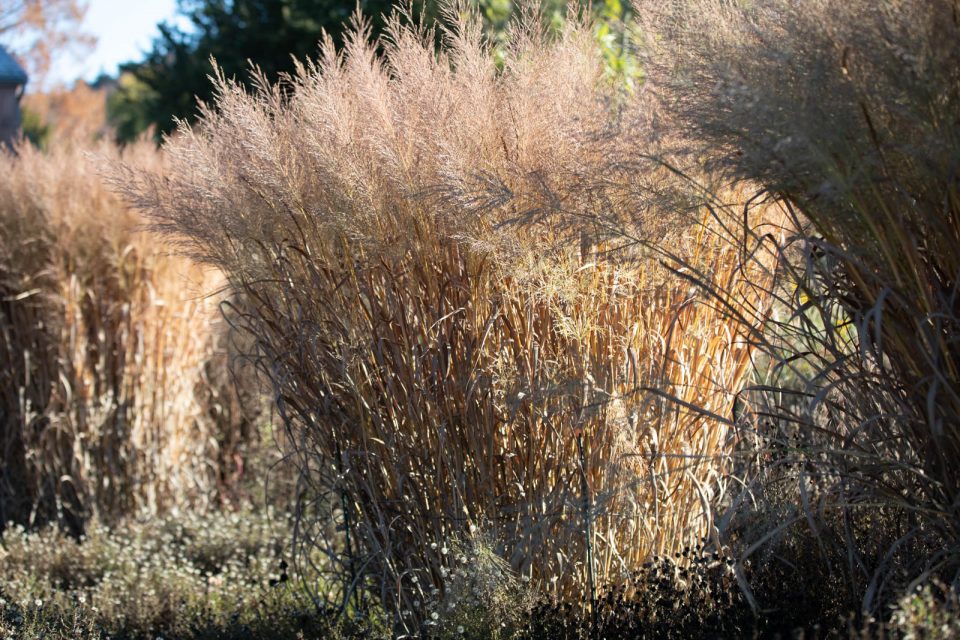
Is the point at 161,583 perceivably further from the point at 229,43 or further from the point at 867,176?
the point at 229,43

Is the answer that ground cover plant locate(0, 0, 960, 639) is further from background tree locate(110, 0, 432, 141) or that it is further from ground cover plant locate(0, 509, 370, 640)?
background tree locate(110, 0, 432, 141)

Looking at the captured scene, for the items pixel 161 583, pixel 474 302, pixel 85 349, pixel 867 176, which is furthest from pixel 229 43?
pixel 867 176

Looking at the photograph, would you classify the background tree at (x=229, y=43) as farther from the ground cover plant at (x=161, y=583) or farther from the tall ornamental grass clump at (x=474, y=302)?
the tall ornamental grass clump at (x=474, y=302)

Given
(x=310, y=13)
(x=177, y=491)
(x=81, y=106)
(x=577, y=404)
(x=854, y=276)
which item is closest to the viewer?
(x=854, y=276)

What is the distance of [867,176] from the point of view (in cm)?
220

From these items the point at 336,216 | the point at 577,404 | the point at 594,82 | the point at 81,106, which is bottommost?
the point at 577,404

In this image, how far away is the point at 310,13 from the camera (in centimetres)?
1068

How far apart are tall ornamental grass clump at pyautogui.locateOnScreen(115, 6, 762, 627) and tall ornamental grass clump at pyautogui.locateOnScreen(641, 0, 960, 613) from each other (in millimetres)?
288

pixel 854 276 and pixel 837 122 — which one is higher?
pixel 837 122

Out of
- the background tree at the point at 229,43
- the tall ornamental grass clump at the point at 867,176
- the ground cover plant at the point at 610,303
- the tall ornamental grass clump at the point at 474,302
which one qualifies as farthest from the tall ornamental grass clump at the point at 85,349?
the background tree at the point at 229,43

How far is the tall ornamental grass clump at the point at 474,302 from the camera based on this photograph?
2768 millimetres

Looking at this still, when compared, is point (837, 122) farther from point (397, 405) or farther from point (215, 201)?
point (215, 201)

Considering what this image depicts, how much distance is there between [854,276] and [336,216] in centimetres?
145

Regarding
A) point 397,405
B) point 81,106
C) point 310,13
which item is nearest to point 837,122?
point 397,405
